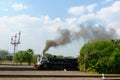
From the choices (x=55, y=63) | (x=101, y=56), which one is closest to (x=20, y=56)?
(x=55, y=63)

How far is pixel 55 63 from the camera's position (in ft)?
146

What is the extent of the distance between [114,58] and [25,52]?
174 feet

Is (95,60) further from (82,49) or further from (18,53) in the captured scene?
(18,53)

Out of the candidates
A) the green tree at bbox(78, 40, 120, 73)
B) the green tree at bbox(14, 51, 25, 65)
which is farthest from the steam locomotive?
the green tree at bbox(14, 51, 25, 65)

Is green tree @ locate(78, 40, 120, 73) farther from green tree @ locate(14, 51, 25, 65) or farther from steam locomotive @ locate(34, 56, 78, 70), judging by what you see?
green tree @ locate(14, 51, 25, 65)

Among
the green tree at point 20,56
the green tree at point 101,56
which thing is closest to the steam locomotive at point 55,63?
the green tree at point 101,56

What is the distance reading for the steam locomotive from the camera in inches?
1735

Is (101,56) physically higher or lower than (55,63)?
higher

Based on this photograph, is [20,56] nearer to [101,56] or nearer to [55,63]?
[55,63]

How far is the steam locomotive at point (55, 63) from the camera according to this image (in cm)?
4406

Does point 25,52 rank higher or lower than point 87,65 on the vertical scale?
higher

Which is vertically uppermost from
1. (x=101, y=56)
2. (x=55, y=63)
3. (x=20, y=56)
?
(x=20, y=56)

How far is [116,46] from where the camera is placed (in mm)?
41375

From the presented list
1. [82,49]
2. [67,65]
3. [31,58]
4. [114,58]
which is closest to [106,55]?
[114,58]
